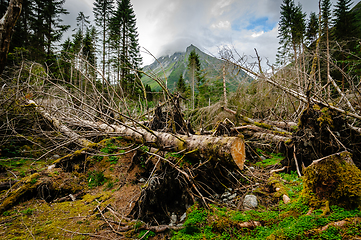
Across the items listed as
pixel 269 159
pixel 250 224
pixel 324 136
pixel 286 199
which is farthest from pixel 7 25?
pixel 269 159

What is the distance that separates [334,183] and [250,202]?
1.10 meters

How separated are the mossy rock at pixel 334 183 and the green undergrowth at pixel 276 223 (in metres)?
0.10

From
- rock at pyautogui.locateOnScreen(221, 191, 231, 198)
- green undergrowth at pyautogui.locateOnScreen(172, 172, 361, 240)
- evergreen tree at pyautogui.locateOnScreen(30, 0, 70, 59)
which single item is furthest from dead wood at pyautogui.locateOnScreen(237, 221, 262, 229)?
evergreen tree at pyautogui.locateOnScreen(30, 0, 70, 59)

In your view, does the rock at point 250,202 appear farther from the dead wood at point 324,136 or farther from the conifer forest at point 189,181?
the dead wood at point 324,136

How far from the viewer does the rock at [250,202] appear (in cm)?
229

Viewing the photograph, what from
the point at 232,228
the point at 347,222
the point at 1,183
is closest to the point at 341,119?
the point at 347,222

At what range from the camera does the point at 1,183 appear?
3309 mm

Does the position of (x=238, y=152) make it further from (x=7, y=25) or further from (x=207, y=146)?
(x=7, y=25)

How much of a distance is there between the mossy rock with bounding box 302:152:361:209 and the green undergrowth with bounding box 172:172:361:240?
10cm

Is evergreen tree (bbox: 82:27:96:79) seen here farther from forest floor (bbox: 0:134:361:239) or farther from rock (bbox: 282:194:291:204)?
rock (bbox: 282:194:291:204)

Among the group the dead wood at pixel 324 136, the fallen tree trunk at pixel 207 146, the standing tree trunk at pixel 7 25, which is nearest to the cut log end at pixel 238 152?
the fallen tree trunk at pixel 207 146

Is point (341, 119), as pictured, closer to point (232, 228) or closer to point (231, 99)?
point (232, 228)

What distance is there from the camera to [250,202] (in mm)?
2381

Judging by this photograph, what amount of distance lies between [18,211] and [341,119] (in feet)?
21.2
